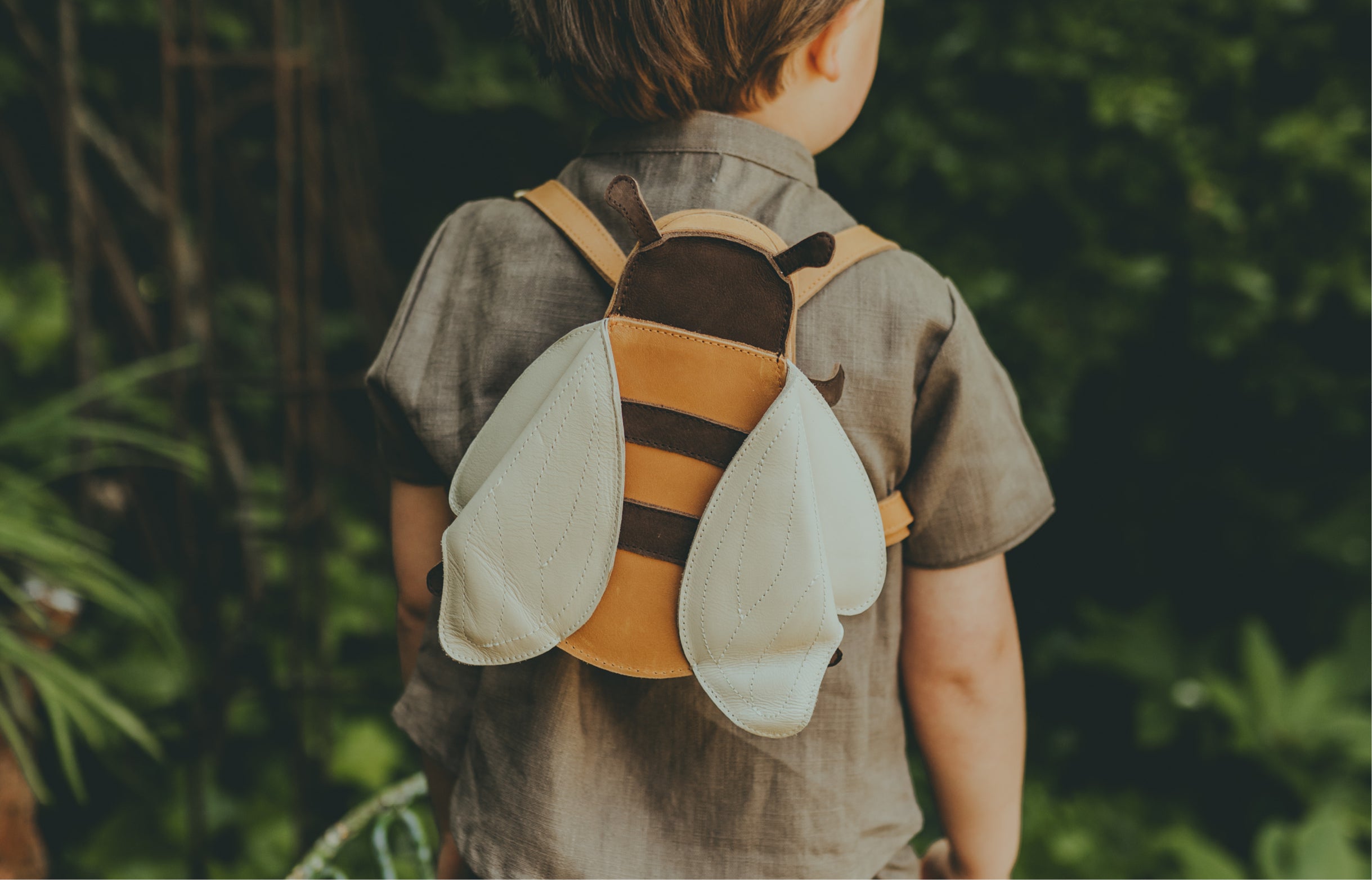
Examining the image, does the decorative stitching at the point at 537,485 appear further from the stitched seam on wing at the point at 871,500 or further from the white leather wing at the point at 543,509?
the stitched seam on wing at the point at 871,500

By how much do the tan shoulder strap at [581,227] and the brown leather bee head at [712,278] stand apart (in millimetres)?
54

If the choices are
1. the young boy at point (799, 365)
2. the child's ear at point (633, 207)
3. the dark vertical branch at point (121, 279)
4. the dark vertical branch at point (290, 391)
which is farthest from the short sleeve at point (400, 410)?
the dark vertical branch at point (121, 279)

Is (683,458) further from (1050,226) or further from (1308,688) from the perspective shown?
(1308,688)

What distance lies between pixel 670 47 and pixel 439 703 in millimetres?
681

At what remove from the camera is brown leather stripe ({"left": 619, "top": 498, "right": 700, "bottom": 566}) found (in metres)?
0.66

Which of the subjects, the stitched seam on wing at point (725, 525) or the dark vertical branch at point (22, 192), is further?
the dark vertical branch at point (22, 192)

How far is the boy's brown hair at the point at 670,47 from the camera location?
70 cm

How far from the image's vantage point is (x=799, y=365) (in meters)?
0.73

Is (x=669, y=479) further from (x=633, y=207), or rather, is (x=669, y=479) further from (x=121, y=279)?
(x=121, y=279)

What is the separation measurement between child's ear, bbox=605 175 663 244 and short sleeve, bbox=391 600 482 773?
0.46m

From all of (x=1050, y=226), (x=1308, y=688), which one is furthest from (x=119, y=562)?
(x=1308, y=688)

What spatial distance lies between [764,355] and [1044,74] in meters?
1.70

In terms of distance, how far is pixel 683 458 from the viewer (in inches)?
25.8

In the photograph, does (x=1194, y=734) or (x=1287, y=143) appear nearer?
(x=1287, y=143)
